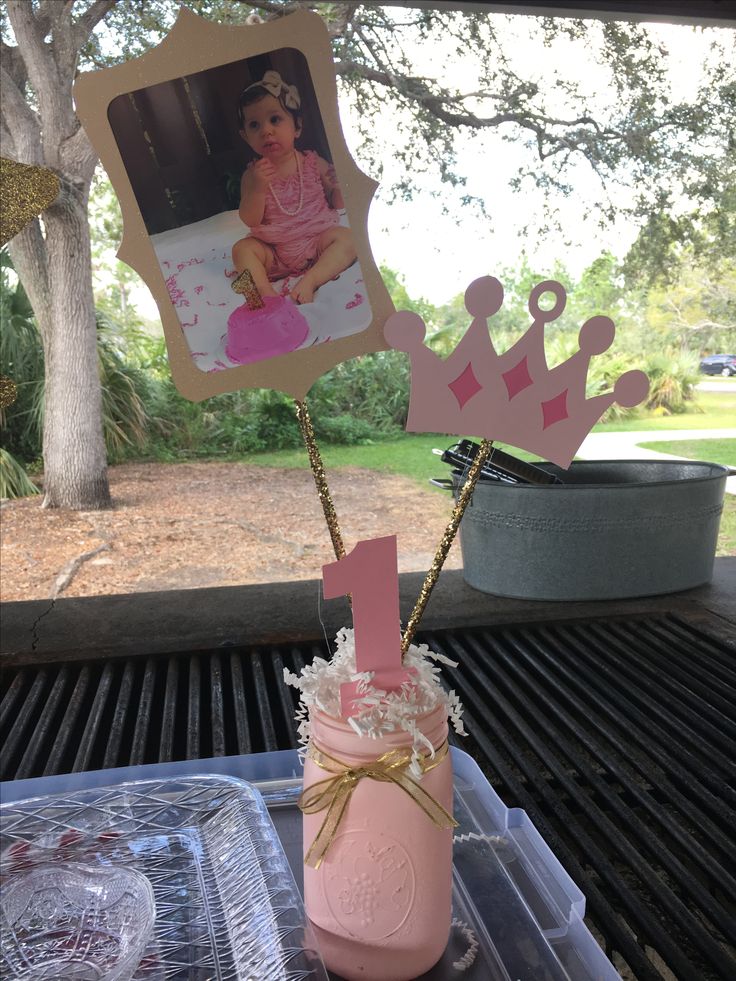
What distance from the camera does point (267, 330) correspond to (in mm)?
702

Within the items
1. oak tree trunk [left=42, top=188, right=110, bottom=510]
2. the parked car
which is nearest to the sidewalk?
the parked car

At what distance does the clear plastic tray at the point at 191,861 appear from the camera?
1.97 feet

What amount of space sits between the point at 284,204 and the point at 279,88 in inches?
3.4

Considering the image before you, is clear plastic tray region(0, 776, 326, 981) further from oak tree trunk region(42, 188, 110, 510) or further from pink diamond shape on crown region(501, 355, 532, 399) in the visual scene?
oak tree trunk region(42, 188, 110, 510)

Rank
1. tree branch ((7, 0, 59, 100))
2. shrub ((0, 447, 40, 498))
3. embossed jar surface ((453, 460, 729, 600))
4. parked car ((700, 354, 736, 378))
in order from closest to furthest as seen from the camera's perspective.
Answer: embossed jar surface ((453, 460, 729, 600)), tree branch ((7, 0, 59, 100)), shrub ((0, 447, 40, 498)), parked car ((700, 354, 736, 378))

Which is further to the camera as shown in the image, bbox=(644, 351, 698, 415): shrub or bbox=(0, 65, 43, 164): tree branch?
bbox=(644, 351, 698, 415): shrub

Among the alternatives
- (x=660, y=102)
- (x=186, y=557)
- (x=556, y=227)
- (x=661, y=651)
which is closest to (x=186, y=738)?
(x=661, y=651)

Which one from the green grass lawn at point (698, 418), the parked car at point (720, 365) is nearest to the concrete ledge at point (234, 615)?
the green grass lawn at point (698, 418)

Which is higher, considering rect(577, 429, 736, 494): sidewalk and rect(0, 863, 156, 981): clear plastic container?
rect(0, 863, 156, 981): clear plastic container

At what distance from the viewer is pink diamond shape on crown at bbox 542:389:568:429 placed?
0.66 metres

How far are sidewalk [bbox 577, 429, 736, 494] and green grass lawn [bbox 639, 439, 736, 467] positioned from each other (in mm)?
18

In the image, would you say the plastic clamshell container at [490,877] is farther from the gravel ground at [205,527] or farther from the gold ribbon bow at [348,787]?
the gravel ground at [205,527]

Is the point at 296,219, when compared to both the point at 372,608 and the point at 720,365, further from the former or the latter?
the point at 720,365

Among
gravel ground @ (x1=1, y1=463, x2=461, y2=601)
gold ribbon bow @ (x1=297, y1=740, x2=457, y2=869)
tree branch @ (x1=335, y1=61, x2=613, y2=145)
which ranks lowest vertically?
gravel ground @ (x1=1, y1=463, x2=461, y2=601)
